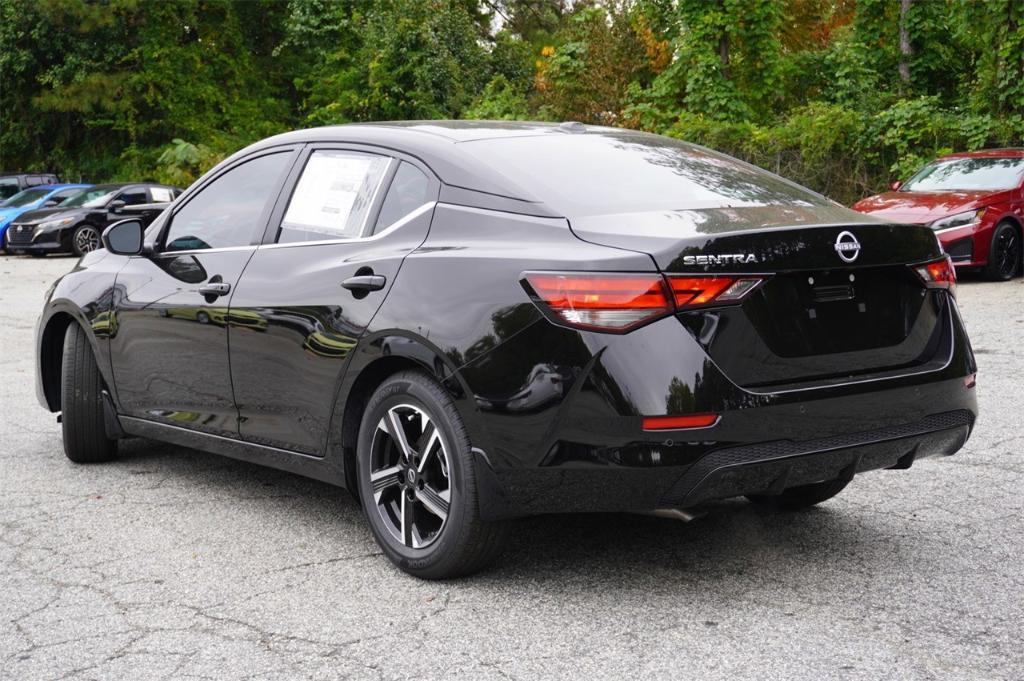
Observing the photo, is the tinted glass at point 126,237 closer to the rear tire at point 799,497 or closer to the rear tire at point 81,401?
the rear tire at point 81,401

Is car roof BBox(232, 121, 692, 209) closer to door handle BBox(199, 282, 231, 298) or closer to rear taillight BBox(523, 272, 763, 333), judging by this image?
rear taillight BBox(523, 272, 763, 333)

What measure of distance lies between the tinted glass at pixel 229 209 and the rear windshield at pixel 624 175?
3.50 feet

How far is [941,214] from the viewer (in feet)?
47.7

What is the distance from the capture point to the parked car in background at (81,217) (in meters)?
27.0

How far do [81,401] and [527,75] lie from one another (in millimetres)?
32105

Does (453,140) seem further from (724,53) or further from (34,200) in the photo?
(34,200)

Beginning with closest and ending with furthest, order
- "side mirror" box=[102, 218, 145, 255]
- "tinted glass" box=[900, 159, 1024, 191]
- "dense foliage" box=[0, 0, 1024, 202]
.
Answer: "side mirror" box=[102, 218, 145, 255]
"tinted glass" box=[900, 159, 1024, 191]
"dense foliage" box=[0, 0, 1024, 202]

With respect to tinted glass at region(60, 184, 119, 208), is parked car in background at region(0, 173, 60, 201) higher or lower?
lower

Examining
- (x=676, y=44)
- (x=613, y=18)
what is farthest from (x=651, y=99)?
(x=613, y=18)

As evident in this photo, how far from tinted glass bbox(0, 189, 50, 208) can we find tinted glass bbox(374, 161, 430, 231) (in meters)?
27.4

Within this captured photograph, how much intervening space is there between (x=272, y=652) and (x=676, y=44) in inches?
995

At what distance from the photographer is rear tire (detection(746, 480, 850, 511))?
502 cm

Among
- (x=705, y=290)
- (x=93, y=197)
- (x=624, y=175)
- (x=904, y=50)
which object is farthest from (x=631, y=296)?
(x=93, y=197)

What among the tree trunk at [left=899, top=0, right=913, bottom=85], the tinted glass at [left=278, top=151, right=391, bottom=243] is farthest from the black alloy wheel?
the tree trunk at [left=899, top=0, right=913, bottom=85]
